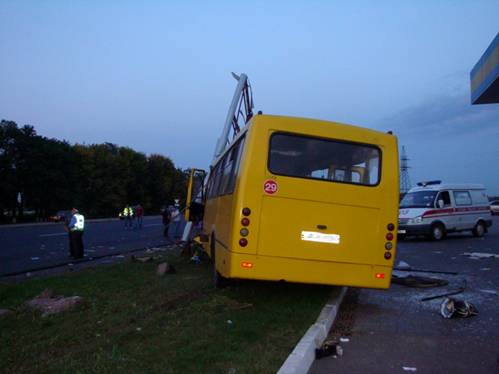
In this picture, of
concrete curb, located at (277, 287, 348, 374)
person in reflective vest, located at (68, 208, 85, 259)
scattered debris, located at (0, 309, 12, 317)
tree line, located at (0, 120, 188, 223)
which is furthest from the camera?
tree line, located at (0, 120, 188, 223)

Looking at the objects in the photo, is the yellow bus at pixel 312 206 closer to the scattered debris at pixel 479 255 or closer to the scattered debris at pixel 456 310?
the scattered debris at pixel 456 310

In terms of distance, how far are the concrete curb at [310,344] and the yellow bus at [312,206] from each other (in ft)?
1.96

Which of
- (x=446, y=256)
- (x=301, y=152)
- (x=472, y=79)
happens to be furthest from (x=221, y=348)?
(x=472, y=79)

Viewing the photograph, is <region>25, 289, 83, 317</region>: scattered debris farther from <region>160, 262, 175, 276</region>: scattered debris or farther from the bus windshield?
the bus windshield

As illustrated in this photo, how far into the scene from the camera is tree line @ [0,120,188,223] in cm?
5488

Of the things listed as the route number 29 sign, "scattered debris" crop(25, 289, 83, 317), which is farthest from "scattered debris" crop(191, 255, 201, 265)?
the route number 29 sign

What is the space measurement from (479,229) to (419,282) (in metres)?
14.5

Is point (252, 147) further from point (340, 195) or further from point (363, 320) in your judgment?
point (363, 320)

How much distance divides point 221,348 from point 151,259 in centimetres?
853

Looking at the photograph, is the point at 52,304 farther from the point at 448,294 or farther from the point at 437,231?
the point at 437,231

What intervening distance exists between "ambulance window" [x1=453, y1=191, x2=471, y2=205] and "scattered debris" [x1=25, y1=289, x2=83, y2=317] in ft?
59.4

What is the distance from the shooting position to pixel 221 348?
5.38 m

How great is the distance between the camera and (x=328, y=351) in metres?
5.48

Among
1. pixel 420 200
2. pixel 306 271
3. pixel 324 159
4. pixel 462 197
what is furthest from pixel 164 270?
pixel 462 197
